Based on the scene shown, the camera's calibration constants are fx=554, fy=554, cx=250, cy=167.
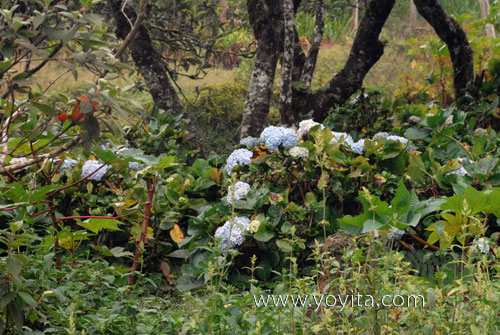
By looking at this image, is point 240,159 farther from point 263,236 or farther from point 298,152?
point 263,236

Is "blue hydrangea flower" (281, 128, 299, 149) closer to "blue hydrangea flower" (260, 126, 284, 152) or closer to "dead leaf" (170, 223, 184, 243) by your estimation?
"blue hydrangea flower" (260, 126, 284, 152)

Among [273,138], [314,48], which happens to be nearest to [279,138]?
[273,138]

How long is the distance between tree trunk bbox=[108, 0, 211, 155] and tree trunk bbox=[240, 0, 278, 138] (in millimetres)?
456

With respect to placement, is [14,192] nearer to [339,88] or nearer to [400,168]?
[400,168]

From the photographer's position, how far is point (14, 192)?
2436 mm

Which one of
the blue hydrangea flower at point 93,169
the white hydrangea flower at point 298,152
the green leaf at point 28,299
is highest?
the white hydrangea flower at point 298,152

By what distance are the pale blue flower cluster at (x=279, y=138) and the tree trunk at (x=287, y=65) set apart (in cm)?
145

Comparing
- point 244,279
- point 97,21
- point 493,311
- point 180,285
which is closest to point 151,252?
point 180,285

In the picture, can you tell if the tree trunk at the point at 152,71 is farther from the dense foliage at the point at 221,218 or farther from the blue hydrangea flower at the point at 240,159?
the blue hydrangea flower at the point at 240,159

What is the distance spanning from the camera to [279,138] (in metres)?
2.96

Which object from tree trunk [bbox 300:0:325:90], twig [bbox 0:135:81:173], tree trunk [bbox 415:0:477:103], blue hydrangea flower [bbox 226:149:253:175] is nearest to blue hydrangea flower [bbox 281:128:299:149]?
blue hydrangea flower [bbox 226:149:253:175]

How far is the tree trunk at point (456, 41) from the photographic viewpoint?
5105mm

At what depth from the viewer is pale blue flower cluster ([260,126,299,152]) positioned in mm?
2959

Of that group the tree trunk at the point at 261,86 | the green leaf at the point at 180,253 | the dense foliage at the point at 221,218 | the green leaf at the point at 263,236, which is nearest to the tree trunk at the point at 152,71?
the dense foliage at the point at 221,218
